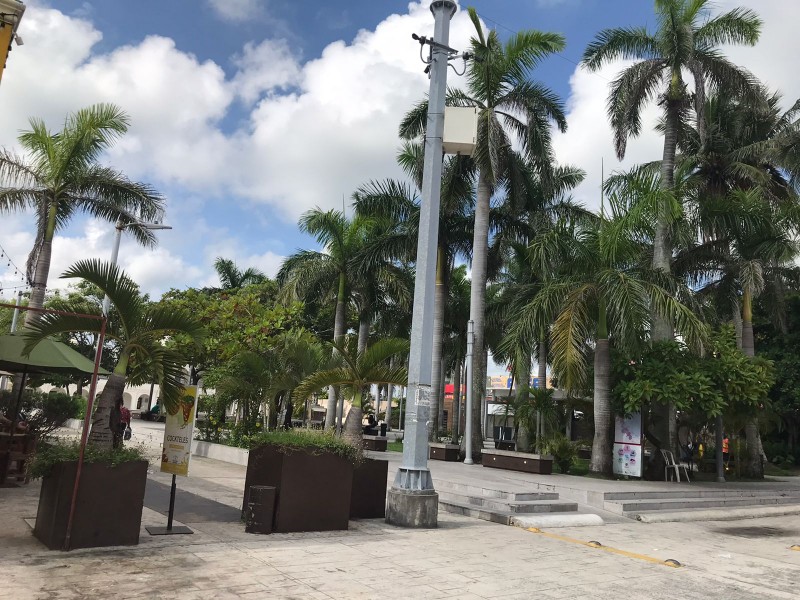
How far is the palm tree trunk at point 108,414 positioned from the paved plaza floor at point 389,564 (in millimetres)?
1228

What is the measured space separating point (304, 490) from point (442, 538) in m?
2.06

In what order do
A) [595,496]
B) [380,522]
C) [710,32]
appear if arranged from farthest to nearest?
[710,32] → [595,496] → [380,522]

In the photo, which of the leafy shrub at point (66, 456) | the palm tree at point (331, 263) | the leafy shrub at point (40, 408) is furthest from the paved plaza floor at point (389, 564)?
the palm tree at point (331, 263)

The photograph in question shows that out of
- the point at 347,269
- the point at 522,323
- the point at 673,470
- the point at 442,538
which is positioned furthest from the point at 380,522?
the point at 347,269

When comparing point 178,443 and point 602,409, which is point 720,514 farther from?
point 178,443

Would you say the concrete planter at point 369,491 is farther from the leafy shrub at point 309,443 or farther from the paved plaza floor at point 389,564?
the leafy shrub at point 309,443

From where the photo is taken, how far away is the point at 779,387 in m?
30.1

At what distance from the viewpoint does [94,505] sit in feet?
21.9

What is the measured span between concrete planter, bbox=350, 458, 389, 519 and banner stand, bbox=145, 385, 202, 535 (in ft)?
8.92

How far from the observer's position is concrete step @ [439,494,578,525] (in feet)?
35.3

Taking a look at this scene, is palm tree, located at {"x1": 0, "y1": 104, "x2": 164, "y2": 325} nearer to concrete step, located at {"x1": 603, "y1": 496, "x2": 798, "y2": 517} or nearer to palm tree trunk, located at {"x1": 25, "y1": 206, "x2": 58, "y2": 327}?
palm tree trunk, located at {"x1": 25, "y1": 206, "x2": 58, "y2": 327}

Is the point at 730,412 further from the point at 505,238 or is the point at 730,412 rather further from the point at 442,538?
the point at 442,538

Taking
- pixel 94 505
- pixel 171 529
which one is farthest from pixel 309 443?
pixel 94 505

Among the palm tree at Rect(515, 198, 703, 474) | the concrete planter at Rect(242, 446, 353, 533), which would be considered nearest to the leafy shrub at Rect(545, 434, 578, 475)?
the palm tree at Rect(515, 198, 703, 474)
